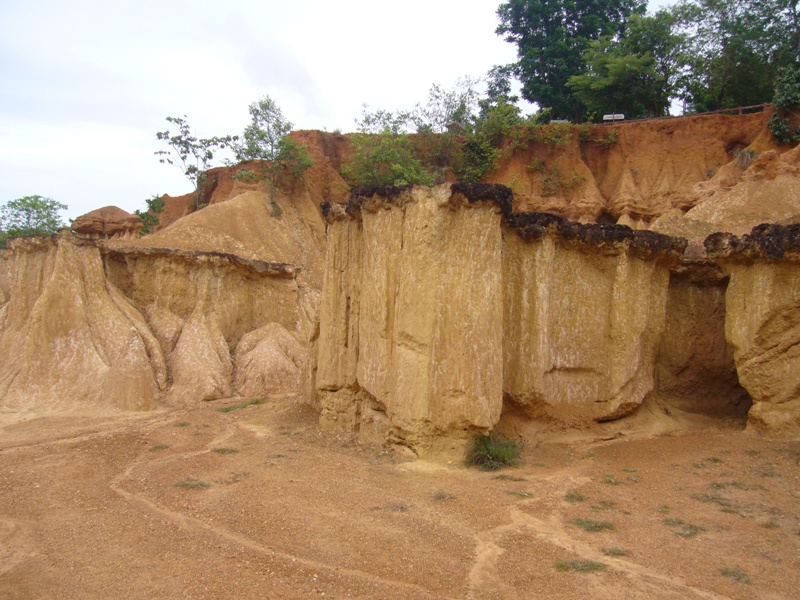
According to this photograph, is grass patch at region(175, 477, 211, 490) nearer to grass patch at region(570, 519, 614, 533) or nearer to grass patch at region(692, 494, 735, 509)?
grass patch at region(570, 519, 614, 533)

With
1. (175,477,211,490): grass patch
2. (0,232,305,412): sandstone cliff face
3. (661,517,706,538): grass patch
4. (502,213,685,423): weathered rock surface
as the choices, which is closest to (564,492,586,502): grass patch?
(661,517,706,538): grass patch

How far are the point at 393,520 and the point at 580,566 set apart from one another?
2.09 meters

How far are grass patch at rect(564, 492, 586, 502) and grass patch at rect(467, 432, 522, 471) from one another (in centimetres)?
123

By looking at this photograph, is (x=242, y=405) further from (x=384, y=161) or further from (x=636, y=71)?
(x=636, y=71)

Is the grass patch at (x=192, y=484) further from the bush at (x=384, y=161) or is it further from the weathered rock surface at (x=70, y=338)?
the bush at (x=384, y=161)

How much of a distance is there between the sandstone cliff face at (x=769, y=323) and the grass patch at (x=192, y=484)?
8.75 metres

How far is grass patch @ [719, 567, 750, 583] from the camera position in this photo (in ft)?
16.9

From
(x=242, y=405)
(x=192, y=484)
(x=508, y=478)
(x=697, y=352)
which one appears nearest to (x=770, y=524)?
(x=508, y=478)

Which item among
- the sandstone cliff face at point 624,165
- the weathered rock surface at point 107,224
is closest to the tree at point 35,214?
the weathered rock surface at point 107,224

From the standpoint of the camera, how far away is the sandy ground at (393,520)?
203 inches

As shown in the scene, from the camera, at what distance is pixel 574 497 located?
24.4ft

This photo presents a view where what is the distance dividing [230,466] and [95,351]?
803 cm

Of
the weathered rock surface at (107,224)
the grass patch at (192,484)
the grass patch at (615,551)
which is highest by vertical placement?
the weathered rock surface at (107,224)

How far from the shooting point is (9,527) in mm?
6496
